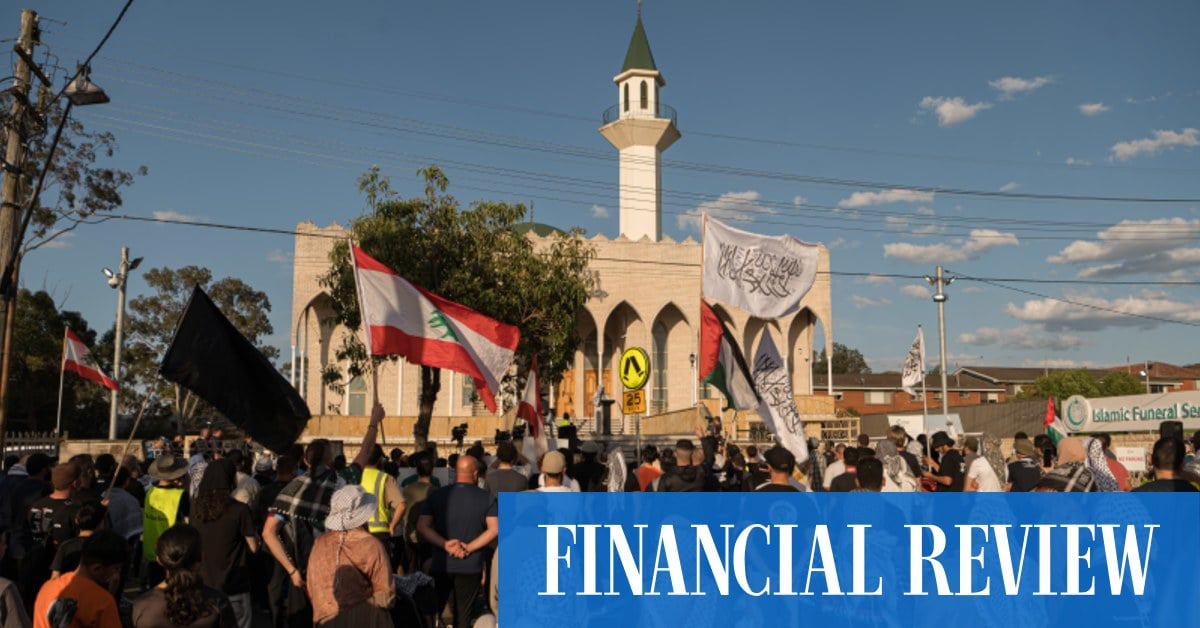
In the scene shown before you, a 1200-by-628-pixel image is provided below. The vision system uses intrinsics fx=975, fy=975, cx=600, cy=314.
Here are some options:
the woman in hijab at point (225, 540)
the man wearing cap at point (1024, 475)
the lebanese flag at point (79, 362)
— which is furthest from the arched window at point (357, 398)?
the woman in hijab at point (225, 540)

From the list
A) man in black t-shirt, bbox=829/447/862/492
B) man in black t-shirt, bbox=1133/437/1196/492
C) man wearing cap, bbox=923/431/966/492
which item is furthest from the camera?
man wearing cap, bbox=923/431/966/492

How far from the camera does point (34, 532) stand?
7238 mm

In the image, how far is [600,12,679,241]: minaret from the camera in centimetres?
4569

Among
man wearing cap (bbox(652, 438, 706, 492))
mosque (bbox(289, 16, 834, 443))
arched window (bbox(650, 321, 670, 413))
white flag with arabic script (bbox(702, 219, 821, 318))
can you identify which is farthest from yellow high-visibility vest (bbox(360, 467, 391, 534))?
arched window (bbox(650, 321, 670, 413))

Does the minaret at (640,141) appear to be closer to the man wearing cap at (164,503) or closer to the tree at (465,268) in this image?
the tree at (465,268)

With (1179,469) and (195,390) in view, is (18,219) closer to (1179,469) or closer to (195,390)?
(195,390)

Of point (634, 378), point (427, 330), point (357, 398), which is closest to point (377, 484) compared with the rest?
point (427, 330)

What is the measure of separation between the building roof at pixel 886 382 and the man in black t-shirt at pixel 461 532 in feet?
233

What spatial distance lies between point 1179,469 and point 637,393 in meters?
8.01

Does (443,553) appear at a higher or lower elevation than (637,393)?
lower

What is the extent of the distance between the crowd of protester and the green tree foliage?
1428 inches

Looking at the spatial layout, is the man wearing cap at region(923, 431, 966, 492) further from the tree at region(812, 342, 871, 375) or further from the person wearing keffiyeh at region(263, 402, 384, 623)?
the tree at region(812, 342, 871, 375)

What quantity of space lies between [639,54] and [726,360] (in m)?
41.8

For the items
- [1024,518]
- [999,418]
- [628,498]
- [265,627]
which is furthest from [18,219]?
[999,418]
